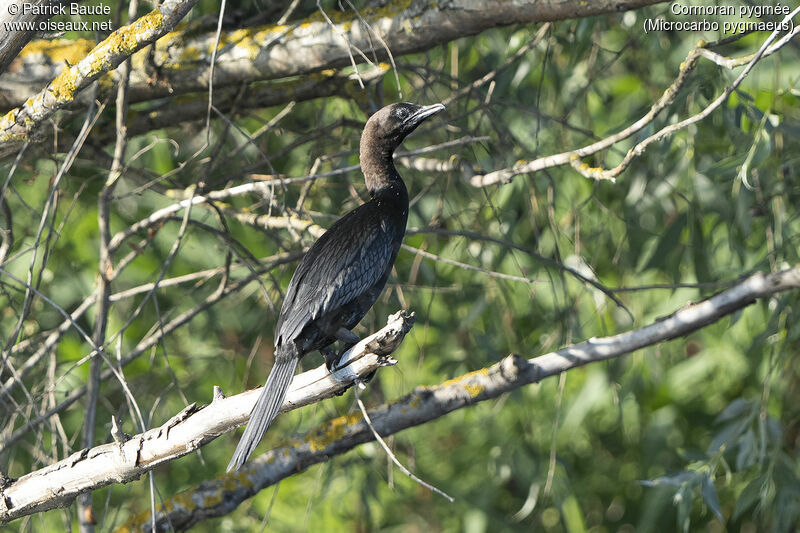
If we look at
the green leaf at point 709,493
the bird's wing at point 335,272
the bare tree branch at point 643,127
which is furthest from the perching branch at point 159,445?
the green leaf at point 709,493

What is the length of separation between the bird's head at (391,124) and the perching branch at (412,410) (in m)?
0.87

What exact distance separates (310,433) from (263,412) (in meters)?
0.62

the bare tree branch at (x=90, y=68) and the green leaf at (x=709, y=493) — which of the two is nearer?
the bare tree branch at (x=90, y=68)

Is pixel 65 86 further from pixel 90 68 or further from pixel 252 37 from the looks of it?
pixel 252 37

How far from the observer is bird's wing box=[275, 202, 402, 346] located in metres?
2.66

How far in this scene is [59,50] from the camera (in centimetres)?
320

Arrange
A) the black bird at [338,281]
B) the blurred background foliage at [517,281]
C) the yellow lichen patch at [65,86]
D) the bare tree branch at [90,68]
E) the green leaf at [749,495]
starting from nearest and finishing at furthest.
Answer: the bare tree branch at [90,68] < the yellow lichen patch at [65,86] < the black bird at [338,281] < the green leaf at [749,495] < the blurred background foliage at [517,281]

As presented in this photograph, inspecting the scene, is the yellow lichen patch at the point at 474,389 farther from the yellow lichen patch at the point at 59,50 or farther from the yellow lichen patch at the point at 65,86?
the yellow lichen patch at the point at 59,50

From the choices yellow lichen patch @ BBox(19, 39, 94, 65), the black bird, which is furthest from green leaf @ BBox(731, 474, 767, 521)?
yellow lichen patch @ BBox(19, 39, 94, 65)

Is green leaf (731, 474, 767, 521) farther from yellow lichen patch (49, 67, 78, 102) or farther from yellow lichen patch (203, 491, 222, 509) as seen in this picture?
yellow lichen patch (49, 67, 78, 102)

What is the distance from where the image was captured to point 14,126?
8.11 ft

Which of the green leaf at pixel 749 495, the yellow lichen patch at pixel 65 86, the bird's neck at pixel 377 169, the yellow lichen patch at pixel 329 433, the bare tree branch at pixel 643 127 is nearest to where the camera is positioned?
the bare tree branch at pixel 643 127

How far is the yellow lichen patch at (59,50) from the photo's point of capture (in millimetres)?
3145

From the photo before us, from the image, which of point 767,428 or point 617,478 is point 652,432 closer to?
point 617,478
